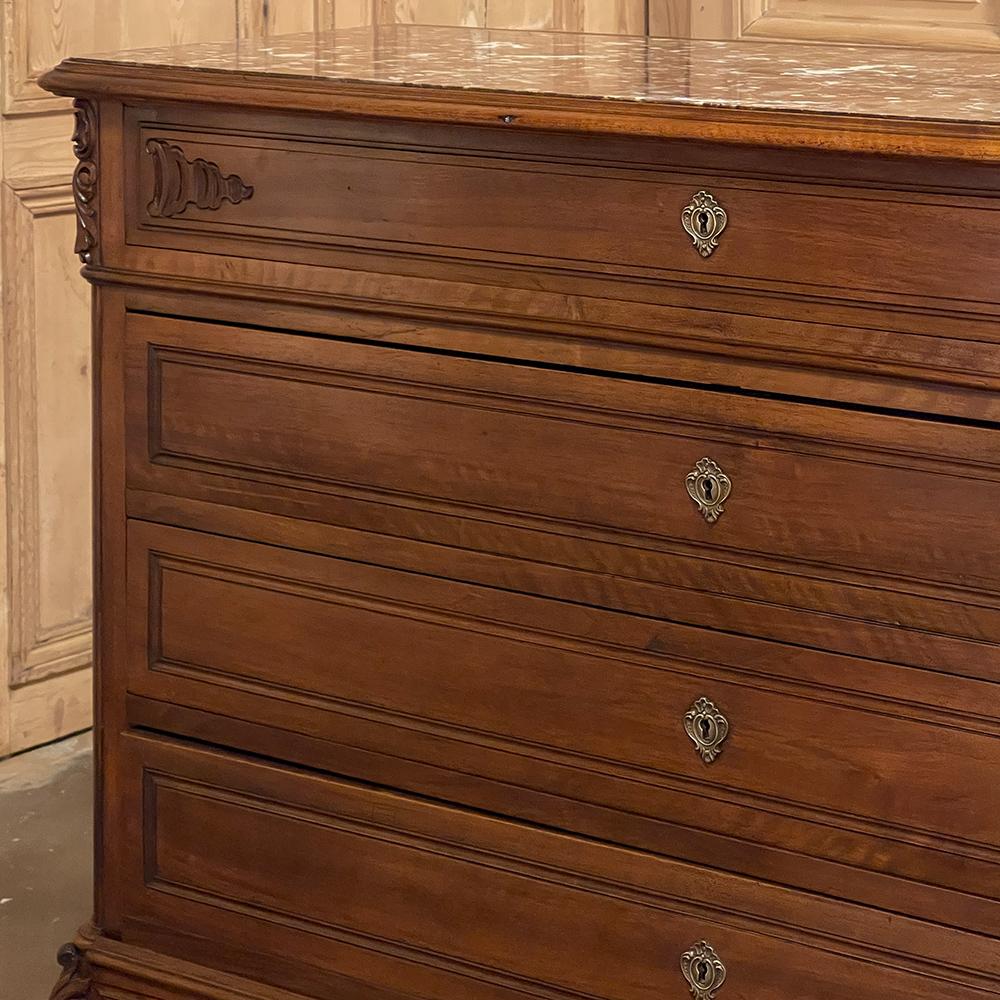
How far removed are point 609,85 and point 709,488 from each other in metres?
0.43

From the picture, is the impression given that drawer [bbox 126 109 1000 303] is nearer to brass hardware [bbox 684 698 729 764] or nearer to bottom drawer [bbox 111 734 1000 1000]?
brass hardware [bbox 684 698 729 764]

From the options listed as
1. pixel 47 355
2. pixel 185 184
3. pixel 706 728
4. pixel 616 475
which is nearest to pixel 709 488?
pixel 616 475

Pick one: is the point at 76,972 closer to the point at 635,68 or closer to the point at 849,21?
the point at 635,68

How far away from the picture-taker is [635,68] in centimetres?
191

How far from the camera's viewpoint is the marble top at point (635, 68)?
161 cm

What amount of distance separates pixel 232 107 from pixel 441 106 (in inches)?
10.2

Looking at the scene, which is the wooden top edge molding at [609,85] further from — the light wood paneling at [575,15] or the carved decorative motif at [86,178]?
the light wood paneling at [575,15]

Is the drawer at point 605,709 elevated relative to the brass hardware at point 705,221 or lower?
lower

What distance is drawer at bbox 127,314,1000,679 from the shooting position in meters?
1.58

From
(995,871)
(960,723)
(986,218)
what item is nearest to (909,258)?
(986,218)

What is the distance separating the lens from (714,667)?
1.69m

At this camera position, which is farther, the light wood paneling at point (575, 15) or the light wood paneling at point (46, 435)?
the light wood paneling at point (575, 15)

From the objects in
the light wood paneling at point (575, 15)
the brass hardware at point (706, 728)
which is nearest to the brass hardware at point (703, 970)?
the brass hardware at point (706, 728)

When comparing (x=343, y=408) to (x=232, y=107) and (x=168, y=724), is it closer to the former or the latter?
(x=232, y=107)
